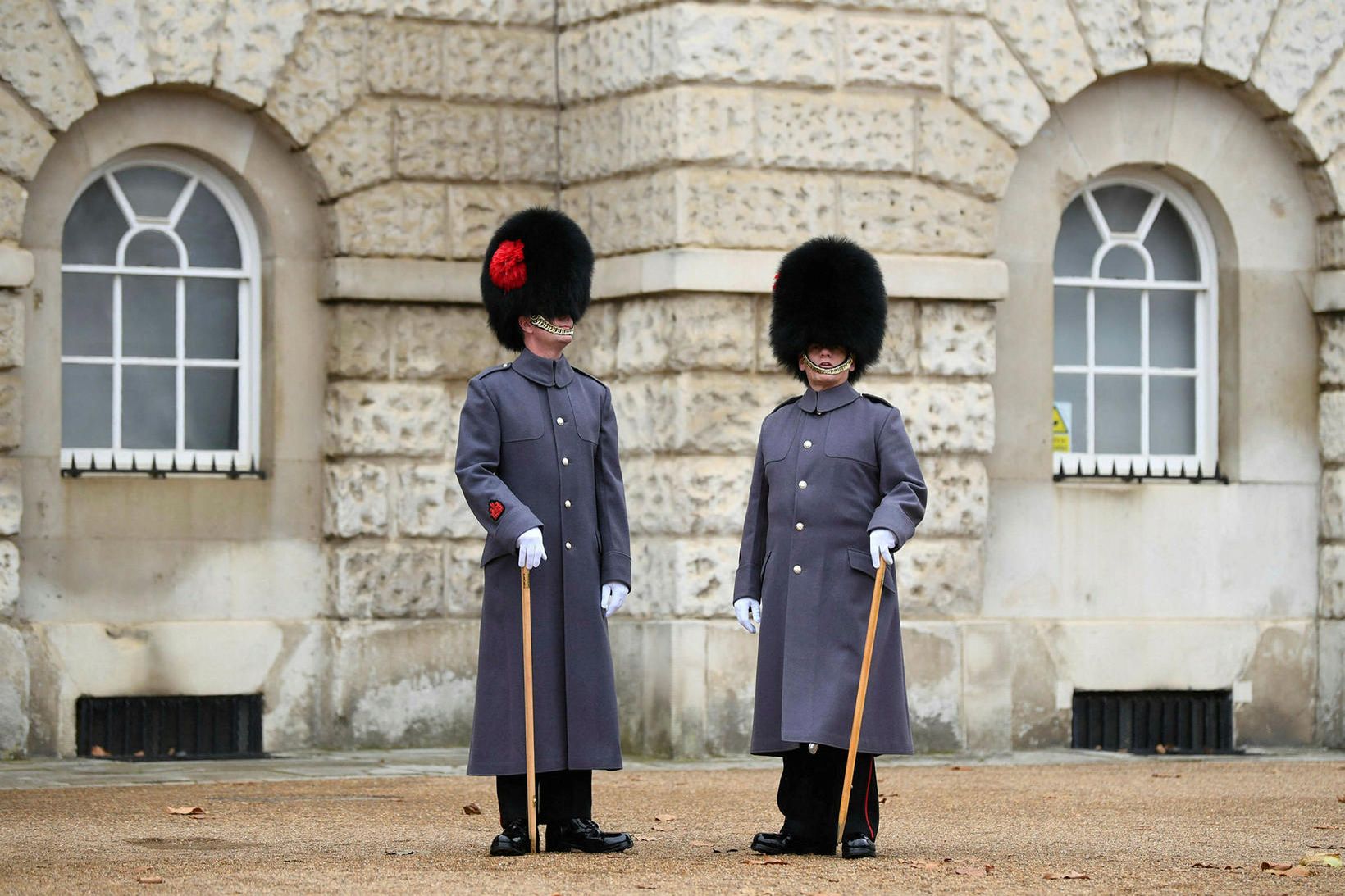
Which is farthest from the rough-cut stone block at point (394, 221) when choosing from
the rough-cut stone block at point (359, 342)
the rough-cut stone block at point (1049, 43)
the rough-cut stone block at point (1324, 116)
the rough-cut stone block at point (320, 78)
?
the rough-cut stone block at point (1324, 116)

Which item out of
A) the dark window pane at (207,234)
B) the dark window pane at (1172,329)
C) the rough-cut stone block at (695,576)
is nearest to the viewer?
the rough-cut stone block at (695,576)

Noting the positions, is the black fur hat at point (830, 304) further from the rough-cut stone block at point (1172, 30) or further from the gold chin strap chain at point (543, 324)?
the rough-cut stone block at point (1172, 30)

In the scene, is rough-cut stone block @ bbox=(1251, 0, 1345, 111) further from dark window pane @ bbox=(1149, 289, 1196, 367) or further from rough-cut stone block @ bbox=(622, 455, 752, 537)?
rough-cut stone block @ bbox=(622, 455, 752, 537)

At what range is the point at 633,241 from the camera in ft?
36.8

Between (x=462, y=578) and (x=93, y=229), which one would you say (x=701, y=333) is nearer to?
(x=462, y=578)

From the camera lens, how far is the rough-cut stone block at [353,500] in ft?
37.4

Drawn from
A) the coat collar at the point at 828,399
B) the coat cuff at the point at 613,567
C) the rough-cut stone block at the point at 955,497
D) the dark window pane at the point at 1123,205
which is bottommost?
the coat cuff at the point at 613,567

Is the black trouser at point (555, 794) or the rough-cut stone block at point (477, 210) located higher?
the rough-cut stone block at point (477, 210)

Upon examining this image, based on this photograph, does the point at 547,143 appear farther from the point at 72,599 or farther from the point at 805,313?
the point at 805,313

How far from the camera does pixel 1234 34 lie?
38.4ft

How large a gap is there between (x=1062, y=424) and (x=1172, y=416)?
0.61 meters

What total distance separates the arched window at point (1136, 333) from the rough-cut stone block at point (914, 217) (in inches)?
30.1

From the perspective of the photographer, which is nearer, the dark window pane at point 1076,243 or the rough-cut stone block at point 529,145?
the rough-cut stone block at point 529,145

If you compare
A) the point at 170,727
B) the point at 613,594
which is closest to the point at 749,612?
the point at 613,594
